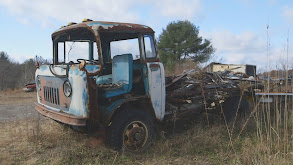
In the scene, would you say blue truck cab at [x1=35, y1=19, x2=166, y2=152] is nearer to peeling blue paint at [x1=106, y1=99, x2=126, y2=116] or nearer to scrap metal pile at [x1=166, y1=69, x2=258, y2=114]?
peeling blue paint at [x1=106, y1=99, x2=126, y2=116]

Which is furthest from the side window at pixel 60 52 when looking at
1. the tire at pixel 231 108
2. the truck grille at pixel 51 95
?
the tire at pixel 231 108

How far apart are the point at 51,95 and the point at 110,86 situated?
118cm

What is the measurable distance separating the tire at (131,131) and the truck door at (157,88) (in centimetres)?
28

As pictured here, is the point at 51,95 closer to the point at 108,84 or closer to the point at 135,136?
the point at 108,84

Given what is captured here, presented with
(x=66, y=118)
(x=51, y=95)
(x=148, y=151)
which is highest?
(x=51, y=95)

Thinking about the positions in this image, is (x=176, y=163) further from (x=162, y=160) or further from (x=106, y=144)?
(x=106, y=144)

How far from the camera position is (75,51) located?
4883 millimetres

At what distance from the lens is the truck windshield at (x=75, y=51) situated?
4.85 m

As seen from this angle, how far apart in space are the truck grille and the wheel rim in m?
1.31

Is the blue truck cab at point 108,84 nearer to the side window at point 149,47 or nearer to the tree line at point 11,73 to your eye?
the side window at point 149,47

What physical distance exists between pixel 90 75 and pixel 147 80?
1.12 meters

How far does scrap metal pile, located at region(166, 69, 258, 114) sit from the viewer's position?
5008 mm

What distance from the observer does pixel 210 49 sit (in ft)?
90.3

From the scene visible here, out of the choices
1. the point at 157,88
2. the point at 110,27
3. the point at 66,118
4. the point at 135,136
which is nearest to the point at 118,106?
the point at 135,136
